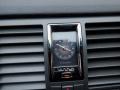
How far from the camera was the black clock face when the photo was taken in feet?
3.69

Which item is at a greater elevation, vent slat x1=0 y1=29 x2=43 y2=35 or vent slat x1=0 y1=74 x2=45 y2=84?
vent slat x1=0 y1=29 x2=43 y2=35

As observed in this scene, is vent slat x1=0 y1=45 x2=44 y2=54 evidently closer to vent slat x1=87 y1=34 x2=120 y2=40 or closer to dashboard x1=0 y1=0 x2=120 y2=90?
dashboard x1=0 y1=0 x2=120 y2=90

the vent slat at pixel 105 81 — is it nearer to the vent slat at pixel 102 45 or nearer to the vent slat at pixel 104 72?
the vent slat at pixel 104 72

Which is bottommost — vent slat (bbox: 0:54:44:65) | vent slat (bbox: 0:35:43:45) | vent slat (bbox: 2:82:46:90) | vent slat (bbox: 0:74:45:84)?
vent slat (bbox: 2:82:46:90)

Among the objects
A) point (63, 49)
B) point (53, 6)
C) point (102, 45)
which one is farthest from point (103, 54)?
point (53, 6)

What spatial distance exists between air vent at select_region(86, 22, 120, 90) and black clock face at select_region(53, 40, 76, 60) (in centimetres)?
10

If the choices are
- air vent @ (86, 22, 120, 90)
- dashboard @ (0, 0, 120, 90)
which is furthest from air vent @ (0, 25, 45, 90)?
air vent @ (86, 22, 120, 90)

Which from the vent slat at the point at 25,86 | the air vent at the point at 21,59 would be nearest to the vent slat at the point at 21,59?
the air vent at the point at 21,59

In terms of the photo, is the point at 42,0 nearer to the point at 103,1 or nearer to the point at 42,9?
the point at 42,9

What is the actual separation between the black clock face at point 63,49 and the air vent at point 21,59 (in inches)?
3.1

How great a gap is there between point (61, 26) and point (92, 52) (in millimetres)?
209

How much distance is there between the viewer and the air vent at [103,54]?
1.20m

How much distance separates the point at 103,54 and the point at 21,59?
0.41 meters

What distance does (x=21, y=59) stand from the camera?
116 centimetres
